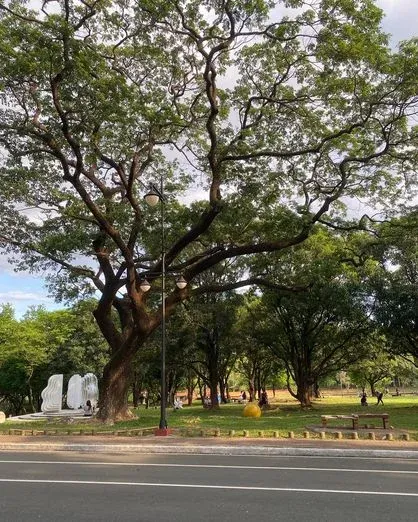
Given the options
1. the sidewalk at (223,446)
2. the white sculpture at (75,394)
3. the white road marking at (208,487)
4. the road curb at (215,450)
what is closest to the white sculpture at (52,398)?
the white sculpture at (75,394)

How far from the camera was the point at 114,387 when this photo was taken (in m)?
21.3

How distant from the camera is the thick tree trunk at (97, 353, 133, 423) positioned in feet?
69.3

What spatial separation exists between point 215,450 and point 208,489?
5369mm

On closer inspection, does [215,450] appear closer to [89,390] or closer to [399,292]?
[399,292]

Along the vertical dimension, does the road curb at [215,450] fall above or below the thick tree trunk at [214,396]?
below

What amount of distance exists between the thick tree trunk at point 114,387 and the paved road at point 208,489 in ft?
29.7

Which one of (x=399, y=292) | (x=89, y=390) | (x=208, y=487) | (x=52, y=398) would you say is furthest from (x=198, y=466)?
(x=89, y=390)

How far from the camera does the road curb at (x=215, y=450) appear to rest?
1249 cm

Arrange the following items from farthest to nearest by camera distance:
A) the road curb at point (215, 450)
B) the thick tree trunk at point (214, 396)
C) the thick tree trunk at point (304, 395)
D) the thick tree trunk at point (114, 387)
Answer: the thick tree trunk at point (214, 396) → the thick tree trunk at point (304, 395) → the thick tree trunk at point (114, 387) → the road curb at point (215, 450)

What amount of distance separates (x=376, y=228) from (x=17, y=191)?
50.1 feet

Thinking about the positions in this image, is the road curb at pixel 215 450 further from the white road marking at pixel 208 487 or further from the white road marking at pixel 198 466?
the white road marking at pixel 208 487

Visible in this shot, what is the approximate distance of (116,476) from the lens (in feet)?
30.6

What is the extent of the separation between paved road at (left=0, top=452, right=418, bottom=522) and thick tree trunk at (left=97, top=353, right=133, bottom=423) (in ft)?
29.7

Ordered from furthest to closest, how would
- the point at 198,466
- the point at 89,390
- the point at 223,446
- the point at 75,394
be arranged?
the point at 89,390 → the point at 75,394 → the point at 223,446 → the point at 198,466
